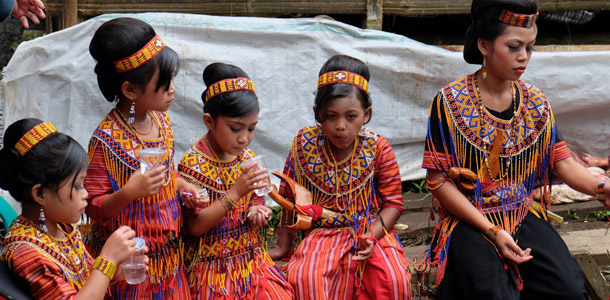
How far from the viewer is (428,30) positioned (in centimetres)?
618

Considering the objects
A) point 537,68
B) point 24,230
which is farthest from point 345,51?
point 24,230

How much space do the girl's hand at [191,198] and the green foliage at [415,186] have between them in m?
2.58

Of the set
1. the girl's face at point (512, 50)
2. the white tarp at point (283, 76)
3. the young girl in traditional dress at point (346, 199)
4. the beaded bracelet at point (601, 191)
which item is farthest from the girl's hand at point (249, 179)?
the white tarp at point (283, 76)

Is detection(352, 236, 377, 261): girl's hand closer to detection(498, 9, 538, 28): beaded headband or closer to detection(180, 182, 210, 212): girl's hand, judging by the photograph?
detection(180, 182, 210, 212): girl's hand

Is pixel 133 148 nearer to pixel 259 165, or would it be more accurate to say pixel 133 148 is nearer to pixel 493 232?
pixel 259 165

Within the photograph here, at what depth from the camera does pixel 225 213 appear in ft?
10.1

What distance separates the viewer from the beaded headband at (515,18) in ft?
10.4

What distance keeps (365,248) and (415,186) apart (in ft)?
7.02

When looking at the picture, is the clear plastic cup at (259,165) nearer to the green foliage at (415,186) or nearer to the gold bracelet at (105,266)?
the gold bracelet at (105,266)

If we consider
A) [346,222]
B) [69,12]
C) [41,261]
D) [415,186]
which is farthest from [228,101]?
[415,186]

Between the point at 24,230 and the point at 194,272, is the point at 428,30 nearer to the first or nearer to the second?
the point at 194,272

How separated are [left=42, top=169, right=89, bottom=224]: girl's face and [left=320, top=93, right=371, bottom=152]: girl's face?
1.26 m

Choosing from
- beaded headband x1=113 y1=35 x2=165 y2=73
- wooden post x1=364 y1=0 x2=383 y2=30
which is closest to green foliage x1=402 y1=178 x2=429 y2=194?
wooden post x1=364 y1=0 x2=383 y2=30

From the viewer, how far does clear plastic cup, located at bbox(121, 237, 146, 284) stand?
264cm
